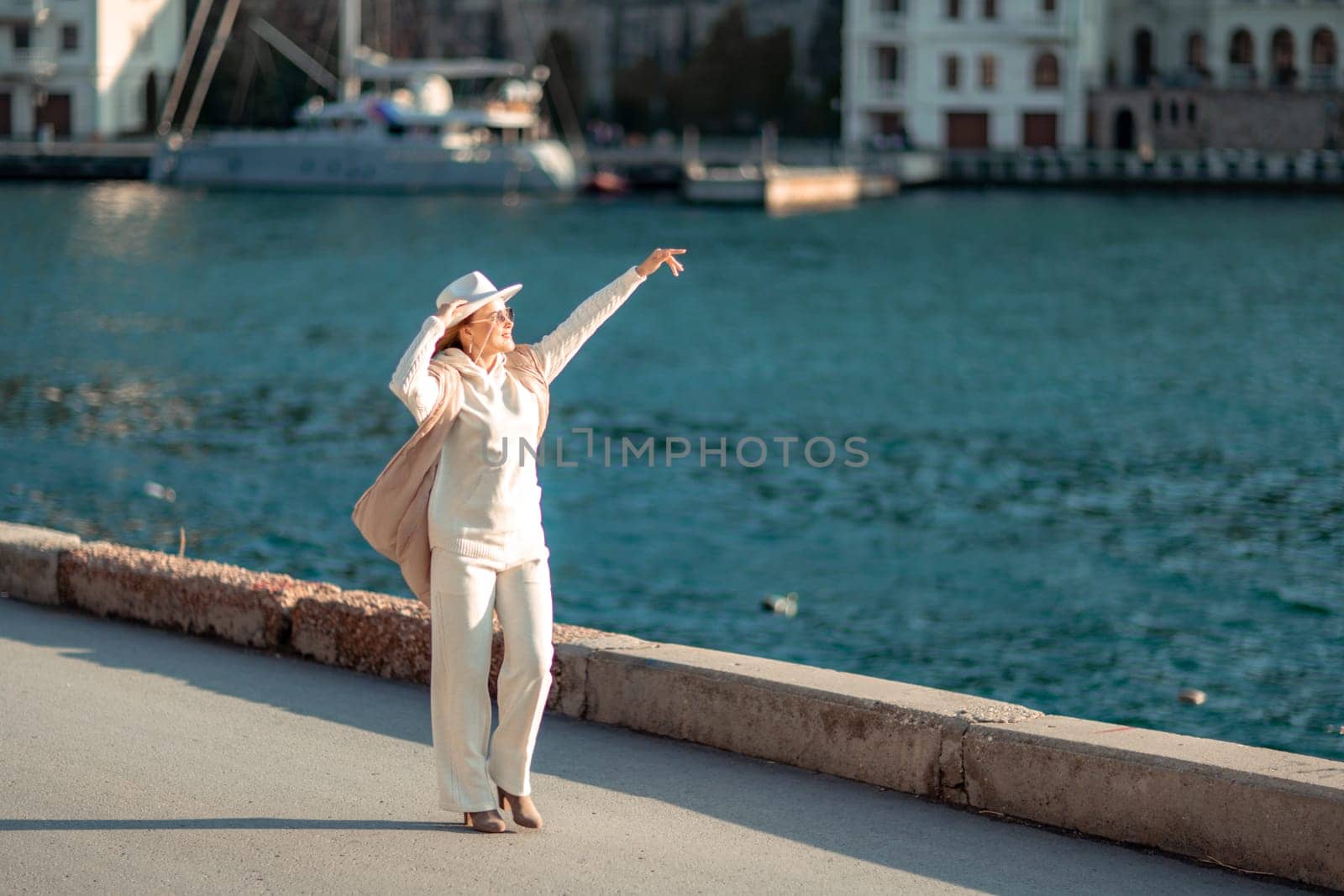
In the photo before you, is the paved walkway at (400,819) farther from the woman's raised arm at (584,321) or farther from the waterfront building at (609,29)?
the waterfront building at (609,29)

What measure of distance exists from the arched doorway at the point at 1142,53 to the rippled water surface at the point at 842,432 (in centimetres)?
2156

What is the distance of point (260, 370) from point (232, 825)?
30.9 metres

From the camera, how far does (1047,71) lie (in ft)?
270

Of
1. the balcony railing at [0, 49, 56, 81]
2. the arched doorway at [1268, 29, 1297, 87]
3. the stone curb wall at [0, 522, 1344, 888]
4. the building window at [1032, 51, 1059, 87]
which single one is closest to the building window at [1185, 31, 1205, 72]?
the arched doorway at [1268, 29, 1297, 87]

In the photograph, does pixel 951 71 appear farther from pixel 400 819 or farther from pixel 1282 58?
pixel 400 819

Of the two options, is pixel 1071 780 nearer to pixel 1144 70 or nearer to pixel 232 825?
pixel 232 825

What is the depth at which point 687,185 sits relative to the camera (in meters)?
80.7

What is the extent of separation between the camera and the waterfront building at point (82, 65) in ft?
277

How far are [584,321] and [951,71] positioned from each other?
78300mm

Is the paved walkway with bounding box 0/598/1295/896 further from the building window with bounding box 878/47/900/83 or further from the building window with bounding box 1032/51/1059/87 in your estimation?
the building window with bounding box 878/47/900/83

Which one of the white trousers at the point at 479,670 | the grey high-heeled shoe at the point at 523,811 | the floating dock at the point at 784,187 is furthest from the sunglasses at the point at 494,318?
the floating dock at the point at 784,187

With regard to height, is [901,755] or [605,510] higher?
[901,755]

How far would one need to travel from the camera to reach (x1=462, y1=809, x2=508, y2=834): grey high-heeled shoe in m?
6.06

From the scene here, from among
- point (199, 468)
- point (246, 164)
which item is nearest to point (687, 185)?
point (246, 164)
